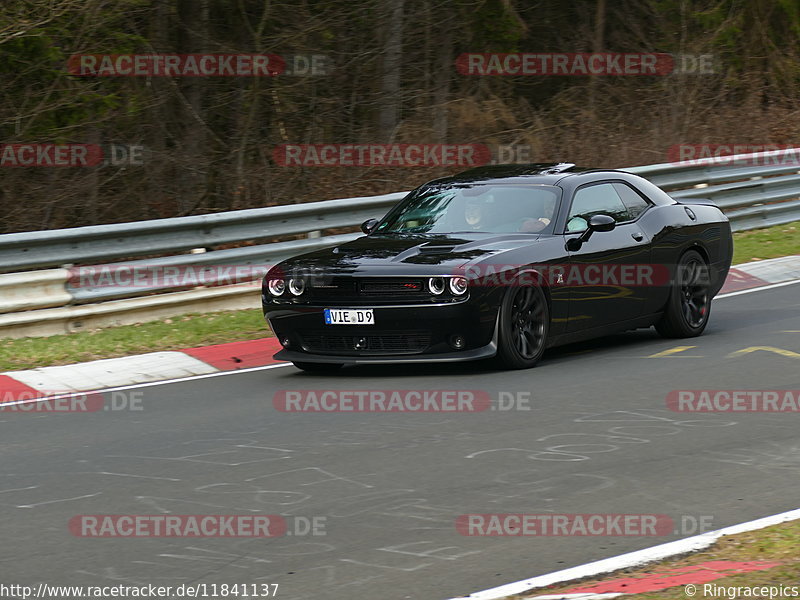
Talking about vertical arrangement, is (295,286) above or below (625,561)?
above

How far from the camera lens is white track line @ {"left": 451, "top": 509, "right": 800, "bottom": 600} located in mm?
4977

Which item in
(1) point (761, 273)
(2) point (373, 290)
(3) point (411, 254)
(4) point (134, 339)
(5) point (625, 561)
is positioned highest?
(3) point (411, 254)

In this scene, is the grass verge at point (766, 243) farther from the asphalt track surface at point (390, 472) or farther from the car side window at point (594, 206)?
the asphalt track surface at point (390, 472)

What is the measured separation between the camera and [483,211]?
10.5 meters

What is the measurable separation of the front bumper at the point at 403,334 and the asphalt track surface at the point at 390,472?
22cm

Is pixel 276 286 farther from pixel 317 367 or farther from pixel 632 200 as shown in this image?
pixel 632 200

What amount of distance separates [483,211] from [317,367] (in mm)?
1877

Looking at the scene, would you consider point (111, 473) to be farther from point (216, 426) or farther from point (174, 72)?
point (174, 72)

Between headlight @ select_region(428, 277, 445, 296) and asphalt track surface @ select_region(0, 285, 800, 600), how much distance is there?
2.26 feet

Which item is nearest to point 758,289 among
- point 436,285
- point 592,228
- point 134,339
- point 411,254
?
point 592,228

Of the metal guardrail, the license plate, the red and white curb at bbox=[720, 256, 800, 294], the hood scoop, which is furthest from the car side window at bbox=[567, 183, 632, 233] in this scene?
the metal guardrail

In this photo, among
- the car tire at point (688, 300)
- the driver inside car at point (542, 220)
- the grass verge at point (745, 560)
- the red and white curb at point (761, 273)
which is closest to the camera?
the grass verge at point (745, 560)

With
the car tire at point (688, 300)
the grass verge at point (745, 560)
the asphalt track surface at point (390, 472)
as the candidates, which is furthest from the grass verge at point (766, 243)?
the grass verge at point (745, 560)

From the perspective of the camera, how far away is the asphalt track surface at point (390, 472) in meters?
5.41
